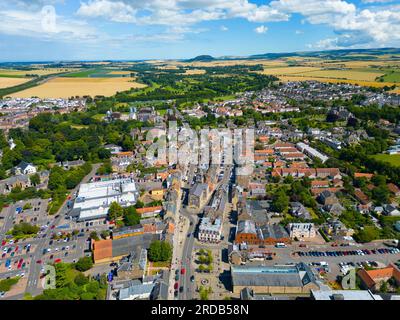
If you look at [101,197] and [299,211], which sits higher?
[101,197]

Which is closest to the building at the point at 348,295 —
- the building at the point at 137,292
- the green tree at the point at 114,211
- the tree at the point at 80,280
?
the building at the point at 137,292

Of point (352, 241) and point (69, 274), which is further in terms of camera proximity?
point (352, 241)

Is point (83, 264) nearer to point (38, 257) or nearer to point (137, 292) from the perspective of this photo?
point (38, 257)

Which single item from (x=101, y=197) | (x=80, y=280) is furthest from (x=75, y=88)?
(x=80, y=280)

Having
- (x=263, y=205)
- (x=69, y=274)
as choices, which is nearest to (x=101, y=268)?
(x=69, y=274)
